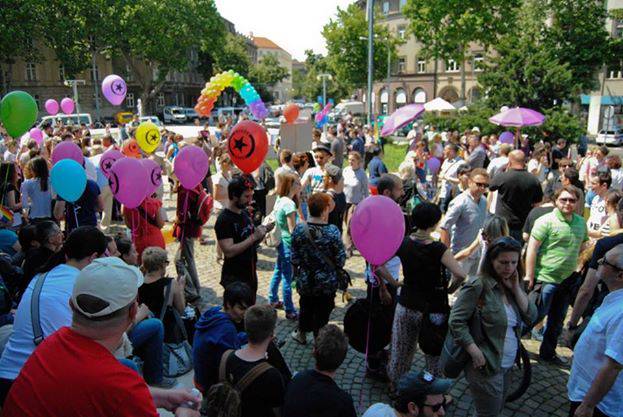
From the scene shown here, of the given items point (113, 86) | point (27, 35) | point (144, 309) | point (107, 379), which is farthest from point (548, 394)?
point (27, 35)

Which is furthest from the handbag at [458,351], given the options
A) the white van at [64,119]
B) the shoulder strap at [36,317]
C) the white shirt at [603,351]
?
the white van at [64,119]

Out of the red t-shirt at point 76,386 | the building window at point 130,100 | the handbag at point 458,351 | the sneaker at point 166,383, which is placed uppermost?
→ the building window at point 130,100

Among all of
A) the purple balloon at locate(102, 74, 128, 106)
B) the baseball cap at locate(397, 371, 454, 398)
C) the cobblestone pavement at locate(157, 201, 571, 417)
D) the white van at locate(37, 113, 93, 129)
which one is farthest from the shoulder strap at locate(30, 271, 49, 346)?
the white van at locate(37, 113, 93, 129)

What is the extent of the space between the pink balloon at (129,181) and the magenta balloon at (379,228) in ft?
9.03

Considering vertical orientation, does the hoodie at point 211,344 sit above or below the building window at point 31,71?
below

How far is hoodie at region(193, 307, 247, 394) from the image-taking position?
3048 millimetres

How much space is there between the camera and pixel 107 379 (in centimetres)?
167

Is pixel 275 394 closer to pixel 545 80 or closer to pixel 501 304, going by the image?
pixel 501 304

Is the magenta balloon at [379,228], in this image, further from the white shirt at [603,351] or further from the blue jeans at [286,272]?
the blue jeans at [286,272]

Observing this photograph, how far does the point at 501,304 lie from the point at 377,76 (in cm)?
4324

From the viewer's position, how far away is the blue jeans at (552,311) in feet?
14.7

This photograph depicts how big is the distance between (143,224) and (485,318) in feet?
13.2

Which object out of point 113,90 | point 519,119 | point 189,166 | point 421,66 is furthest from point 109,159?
point 421,66

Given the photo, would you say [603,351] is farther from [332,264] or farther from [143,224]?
[143,224]
